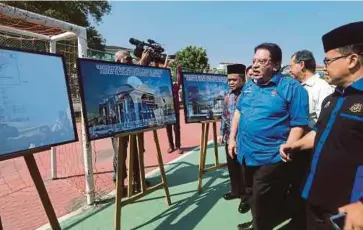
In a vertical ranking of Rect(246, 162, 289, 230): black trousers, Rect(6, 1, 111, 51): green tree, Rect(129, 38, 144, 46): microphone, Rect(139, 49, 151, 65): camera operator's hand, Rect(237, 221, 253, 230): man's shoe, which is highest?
Rect(6, 1, 111, 51): green tree

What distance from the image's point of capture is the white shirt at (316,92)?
365cm

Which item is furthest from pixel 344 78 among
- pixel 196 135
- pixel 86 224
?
pixel 196 135

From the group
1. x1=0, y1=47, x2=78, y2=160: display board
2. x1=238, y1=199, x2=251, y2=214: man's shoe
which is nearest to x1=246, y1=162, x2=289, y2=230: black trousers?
x1=238, y1=199, x2=251, y2=214: man's shoe

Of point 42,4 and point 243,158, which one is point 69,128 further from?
point 42,4

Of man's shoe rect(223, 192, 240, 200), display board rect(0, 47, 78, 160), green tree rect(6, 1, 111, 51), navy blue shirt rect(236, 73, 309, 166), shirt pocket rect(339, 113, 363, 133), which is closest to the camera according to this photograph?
shirt pocket rect(339, 113, 363, 133)

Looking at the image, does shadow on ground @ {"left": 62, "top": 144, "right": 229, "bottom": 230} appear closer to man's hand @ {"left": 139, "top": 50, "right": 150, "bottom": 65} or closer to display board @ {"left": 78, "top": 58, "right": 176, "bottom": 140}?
display board @ {"left": 78, "top": 58, "right": 176, "bottom": 140}

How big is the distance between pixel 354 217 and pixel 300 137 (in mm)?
1372

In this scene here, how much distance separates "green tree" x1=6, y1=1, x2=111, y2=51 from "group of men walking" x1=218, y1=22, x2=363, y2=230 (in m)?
23.6

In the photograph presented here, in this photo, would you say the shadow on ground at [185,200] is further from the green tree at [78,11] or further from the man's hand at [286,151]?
the green tree at [78,11]

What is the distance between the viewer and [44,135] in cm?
264

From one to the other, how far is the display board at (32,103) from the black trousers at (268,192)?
165 cm

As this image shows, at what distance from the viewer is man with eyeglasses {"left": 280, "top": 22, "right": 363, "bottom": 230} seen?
1.75 m

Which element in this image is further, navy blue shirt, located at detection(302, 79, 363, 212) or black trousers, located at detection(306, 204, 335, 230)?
black trousers, located at detection(306, 204, 335, 230)

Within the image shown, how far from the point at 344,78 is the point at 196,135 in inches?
330
